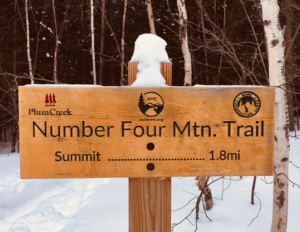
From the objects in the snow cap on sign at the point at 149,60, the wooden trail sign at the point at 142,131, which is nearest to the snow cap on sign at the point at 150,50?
the snow cap on sign at the point at 149,60

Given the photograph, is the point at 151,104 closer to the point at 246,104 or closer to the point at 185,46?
the point at 246,104

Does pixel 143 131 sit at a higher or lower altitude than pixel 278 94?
lower

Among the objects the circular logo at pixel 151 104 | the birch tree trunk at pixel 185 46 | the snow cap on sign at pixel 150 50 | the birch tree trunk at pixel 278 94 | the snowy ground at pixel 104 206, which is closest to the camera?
the circular logo at pixel 151 104

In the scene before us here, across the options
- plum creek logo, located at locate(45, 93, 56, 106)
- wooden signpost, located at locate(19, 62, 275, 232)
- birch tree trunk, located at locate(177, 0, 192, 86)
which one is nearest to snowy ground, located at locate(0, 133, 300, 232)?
birch tree trunk, located at locate(177, 0, 192, 86)

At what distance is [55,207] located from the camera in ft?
16.0

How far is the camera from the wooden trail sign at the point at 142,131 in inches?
48.6

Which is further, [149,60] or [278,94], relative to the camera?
[278,94]

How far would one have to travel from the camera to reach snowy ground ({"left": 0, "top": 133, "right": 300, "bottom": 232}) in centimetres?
368

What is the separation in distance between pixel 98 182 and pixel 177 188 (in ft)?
6.39

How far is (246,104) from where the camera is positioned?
126cm

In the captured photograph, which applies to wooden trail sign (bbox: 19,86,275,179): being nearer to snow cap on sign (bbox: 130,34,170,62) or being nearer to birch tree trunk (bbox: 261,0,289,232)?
snow cap on sign (bbox: 130,34,170,62)

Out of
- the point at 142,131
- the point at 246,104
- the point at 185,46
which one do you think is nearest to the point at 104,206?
the point at 185,46

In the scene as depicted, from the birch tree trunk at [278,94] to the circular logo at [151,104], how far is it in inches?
66.4

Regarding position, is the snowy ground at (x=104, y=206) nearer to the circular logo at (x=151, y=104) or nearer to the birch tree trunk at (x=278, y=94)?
the birch tree trunk at (x=278, y=94)
